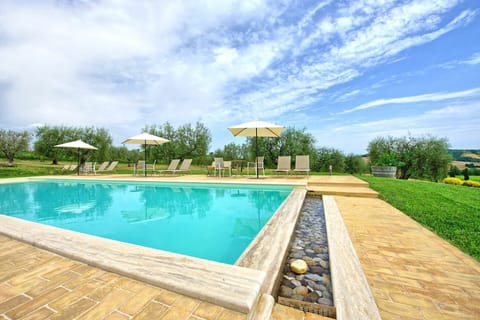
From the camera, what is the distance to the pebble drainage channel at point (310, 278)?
1393 mm

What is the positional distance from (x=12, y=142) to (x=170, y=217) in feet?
96.8

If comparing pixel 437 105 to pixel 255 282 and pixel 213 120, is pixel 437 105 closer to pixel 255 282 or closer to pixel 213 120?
pixel 213 120

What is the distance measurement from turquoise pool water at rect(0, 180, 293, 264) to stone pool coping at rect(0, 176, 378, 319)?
710mm

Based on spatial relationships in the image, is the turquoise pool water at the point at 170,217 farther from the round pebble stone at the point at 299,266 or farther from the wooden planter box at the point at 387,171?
the wooden planter box at the point at 387,171

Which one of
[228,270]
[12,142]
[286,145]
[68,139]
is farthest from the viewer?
[12,142]

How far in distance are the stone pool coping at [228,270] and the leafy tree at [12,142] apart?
95.6 ft

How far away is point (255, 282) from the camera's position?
1.39 metres

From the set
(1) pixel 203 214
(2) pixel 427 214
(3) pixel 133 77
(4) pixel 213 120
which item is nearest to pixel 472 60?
(2) pixel 427 214

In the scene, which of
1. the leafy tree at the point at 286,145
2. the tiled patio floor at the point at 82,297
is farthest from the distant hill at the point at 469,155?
the tiled patio floor at the point at 82,297

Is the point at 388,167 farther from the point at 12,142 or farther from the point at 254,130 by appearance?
the point at 12,142

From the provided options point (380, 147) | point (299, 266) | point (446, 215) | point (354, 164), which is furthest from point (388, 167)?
point (354, 164)

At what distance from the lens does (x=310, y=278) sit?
6.07 feet

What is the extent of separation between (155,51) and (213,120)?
9239mm

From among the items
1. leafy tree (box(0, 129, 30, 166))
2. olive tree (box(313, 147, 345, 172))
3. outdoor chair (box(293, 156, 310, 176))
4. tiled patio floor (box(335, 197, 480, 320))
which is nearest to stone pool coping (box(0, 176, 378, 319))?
tiled patio floor (box(335, 197, 480, 320))
